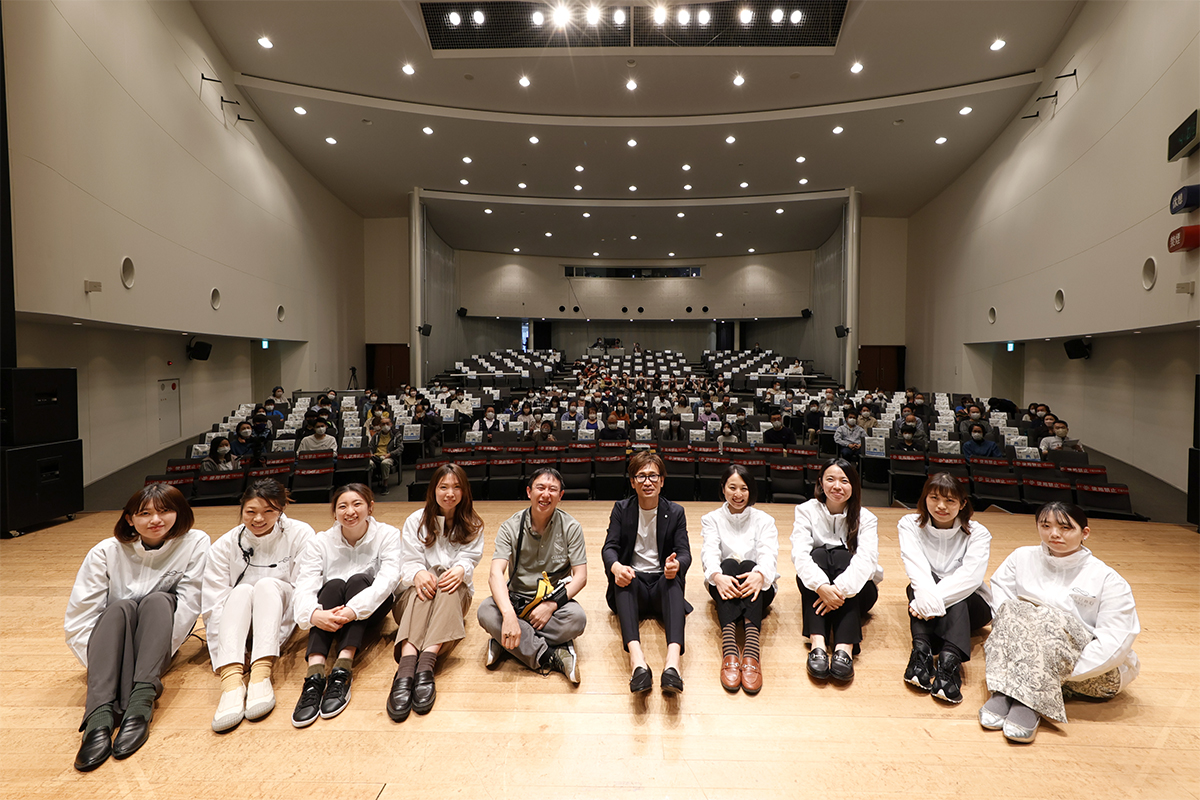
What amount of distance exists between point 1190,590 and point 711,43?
9.92 m

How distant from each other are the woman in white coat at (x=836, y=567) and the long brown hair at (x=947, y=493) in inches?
10.2

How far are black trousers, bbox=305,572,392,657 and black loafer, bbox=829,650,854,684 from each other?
7.06 ft

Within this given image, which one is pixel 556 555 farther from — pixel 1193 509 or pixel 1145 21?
pixel 1145 21

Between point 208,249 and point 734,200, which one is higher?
point 734,200

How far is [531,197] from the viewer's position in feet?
55.5

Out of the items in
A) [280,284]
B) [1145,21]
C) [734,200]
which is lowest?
[280,284]

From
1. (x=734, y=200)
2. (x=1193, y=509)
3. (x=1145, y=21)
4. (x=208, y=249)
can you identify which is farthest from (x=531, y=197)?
(x=1193, y=509)

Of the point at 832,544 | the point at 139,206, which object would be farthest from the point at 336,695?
the point at 139,206

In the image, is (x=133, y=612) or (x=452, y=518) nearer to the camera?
(x=133, y=612)

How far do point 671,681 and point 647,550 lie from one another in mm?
690

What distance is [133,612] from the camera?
7.78 feet

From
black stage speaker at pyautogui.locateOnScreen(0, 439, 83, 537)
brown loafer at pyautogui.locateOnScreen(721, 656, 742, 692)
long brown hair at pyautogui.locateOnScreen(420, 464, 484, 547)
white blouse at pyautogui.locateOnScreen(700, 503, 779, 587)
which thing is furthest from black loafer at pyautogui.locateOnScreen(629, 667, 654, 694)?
black stage speaker at pyautogui.locateOnScreen(0, 439, 83, 537)

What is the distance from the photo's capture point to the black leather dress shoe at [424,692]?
2355 mm

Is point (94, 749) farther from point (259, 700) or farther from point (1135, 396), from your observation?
point (1135, 396)
